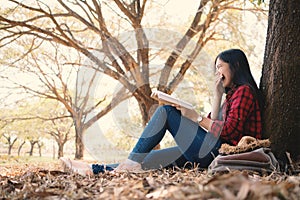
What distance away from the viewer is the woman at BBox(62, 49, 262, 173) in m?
2.01

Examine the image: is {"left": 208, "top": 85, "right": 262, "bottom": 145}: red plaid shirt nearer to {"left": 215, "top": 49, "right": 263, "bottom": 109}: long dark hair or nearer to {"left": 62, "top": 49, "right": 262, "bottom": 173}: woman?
{"left": 62, "top": 49, "right": 262, "bottom": 173}: woman

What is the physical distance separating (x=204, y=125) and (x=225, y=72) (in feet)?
1.01

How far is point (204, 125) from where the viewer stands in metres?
2.11

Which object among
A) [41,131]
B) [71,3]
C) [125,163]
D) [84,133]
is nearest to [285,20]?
[125,163]

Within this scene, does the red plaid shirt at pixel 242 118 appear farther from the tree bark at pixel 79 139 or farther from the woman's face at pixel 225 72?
the tree bark at pixel 79 139

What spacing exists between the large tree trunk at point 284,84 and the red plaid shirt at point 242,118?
5 cm

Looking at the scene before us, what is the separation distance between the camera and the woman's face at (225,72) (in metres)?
2.15

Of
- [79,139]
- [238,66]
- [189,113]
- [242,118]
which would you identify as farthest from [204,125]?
[79,139]

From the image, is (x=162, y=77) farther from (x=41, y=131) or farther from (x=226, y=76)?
(x=41, y=131)

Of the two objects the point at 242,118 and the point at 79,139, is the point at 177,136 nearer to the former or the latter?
the point at 242,118

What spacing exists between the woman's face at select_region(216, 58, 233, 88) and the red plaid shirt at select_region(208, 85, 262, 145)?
0.14 m

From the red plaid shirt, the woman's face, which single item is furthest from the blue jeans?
the woman's face

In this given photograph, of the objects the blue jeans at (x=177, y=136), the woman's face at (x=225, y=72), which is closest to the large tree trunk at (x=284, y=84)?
the woman's face at (x=225, y=72)

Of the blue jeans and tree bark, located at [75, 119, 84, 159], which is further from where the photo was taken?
tree bark, located at [75, 119, 84, 159]
